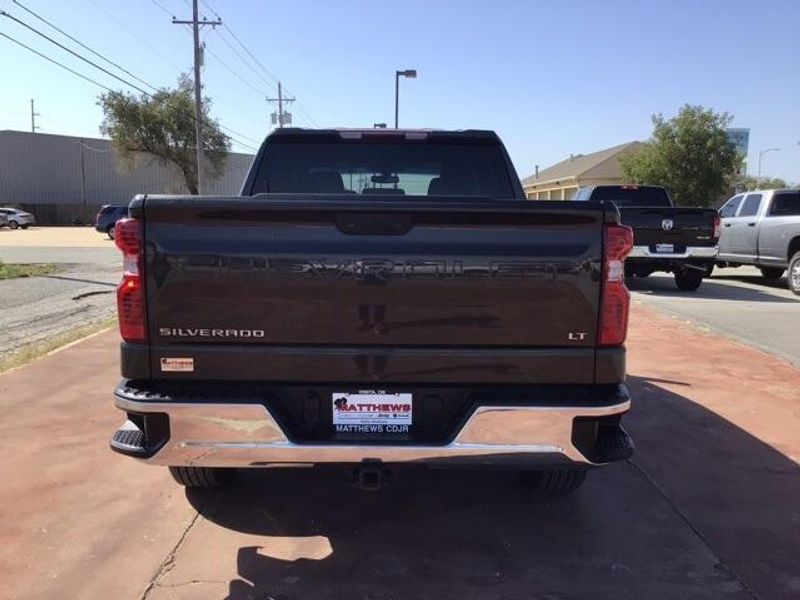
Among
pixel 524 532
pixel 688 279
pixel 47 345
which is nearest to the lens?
pixel 524 532

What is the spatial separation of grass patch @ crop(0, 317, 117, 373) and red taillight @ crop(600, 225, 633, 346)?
20.5ft

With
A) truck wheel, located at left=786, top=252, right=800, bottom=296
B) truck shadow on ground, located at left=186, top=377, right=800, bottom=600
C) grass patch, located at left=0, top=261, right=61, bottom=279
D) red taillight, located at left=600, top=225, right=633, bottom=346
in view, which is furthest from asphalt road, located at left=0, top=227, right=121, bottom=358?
truck wheel, located at left=786, top=252, right=800, bottom=296

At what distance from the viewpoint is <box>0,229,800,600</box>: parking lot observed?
3.27 metres

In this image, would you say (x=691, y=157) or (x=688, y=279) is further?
(x=691, y=157)

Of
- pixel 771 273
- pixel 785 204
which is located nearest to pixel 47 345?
pixel 785 204

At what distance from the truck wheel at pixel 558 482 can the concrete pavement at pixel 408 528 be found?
10cm

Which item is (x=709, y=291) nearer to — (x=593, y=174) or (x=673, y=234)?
(x=673, y=234)

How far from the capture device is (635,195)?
53.6 ft

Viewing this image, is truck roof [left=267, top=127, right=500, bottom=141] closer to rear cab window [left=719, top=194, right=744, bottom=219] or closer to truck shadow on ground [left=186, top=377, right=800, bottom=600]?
truck shadow on ground [left=186, top=377, right=800, bottom=600]

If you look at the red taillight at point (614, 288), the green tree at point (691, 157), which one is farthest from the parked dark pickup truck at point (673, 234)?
the green tree at point (691, 157)

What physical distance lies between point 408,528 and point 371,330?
4.40 ft

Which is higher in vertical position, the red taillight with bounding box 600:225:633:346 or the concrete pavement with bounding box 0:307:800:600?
the red taillight with bounding box 600:225:633:346

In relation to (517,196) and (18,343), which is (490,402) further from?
(18,343)

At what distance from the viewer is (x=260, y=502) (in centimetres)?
414
